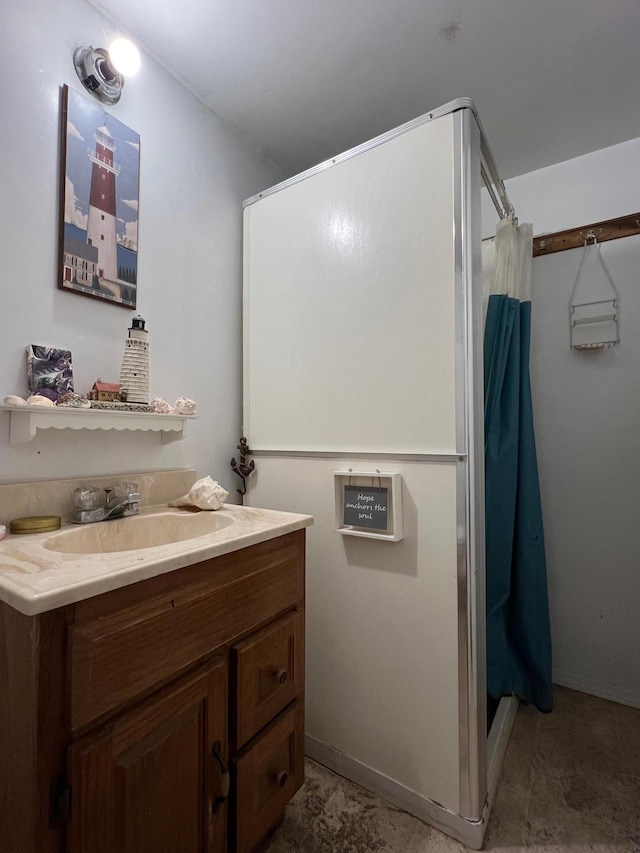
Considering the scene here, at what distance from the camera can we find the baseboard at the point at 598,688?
5.67 ft

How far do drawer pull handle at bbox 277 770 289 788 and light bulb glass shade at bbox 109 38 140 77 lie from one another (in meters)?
2.03

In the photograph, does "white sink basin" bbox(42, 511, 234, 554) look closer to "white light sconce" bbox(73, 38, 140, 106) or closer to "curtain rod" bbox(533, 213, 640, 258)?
"white light sconce" bbox(73, 38, 140, 106)

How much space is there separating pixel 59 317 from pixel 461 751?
1652mm

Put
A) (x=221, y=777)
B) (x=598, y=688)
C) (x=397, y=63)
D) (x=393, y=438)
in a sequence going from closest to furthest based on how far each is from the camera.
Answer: (x=221, y=777) < (x=393, y=438) < (x=397, y=63) < (x=598, y=688)

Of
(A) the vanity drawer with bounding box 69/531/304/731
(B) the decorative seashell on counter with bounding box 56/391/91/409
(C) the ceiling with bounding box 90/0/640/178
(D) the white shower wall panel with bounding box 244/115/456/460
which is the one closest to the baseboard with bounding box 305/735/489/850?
(A) the vanity drawer with bounding box 69/531/304/731

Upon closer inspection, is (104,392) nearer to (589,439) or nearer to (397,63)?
(397,63)

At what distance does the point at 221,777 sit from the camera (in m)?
0.85

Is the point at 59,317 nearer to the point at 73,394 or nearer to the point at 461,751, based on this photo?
the point at 73,394

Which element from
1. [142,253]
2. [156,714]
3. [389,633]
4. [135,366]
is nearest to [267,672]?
[156,714]

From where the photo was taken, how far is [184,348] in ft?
4.84

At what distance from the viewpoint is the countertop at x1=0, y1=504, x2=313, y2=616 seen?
1.94 ft

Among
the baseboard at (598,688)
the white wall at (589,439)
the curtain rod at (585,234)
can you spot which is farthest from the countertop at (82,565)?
the curtain rod at (585,234)

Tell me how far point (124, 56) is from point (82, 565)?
1.45 meters

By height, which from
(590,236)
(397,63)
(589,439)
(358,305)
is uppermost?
A: (397,63)
